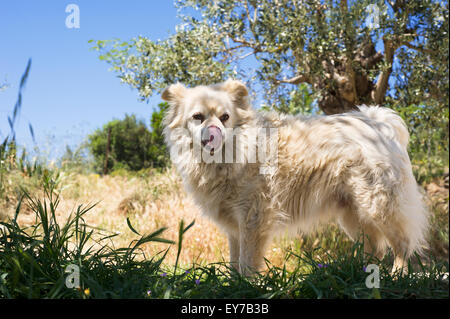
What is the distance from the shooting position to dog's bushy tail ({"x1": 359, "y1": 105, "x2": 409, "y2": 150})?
150 inches

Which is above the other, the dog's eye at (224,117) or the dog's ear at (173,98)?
the dog's ear at (173,98)

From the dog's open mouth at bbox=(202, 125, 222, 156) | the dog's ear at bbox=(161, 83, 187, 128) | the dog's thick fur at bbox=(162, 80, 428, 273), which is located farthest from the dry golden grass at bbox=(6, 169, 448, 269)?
the dog's open mouth at bbox=(202, 125, 222, 156)

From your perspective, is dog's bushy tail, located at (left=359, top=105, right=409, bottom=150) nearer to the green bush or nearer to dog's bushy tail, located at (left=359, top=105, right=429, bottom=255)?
dog's bushy tail, located at (left=359, top=105, right=429, bottom=255)

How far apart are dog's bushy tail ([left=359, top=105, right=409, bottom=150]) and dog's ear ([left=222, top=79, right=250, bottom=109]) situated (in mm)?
1379

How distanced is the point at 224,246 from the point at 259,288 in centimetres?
329

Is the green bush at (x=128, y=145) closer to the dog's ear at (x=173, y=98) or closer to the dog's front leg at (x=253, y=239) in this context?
the dog's ear at (x=173, y=98)

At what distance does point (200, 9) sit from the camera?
6.53 metres

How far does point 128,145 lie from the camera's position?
11.6 m

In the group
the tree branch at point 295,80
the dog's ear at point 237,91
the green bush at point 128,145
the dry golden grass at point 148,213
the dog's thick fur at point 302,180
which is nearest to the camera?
the dog's thick fur at point 302,180

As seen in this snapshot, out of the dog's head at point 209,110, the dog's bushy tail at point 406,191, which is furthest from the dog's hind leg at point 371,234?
the dog's head at point 209,110

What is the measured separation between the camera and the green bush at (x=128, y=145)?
11.1 m

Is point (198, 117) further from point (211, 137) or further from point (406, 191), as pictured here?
point (406, 191)

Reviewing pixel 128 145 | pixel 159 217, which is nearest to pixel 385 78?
pixel 159 217
